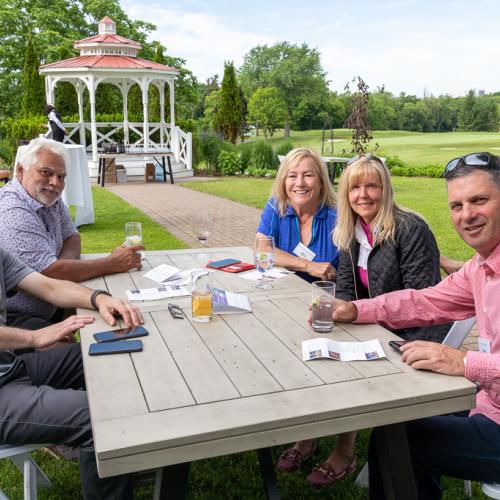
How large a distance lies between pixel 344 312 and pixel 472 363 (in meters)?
0.54

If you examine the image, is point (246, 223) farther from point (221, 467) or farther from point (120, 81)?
point (120, 81)

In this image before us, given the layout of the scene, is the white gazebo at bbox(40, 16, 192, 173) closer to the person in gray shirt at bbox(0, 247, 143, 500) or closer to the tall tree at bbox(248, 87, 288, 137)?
the person in gray shirt at bbox(0, 247, 143, 500)

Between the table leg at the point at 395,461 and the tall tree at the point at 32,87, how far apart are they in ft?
62.6

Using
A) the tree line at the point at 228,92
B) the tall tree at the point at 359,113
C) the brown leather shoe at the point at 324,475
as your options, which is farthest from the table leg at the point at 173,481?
the tree line at the point at 228,92

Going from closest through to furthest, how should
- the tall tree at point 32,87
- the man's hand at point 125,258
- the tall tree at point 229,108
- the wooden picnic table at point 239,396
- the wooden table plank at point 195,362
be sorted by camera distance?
the wooden picnic table at point 239,396, the wooden table plank at point 195,362, the man's hand at point 125,258, the tall tree at point 32,87, the tall tree at point 229,108

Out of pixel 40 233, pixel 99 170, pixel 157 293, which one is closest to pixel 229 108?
pixel 99 170

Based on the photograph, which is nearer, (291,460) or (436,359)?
(436,359)

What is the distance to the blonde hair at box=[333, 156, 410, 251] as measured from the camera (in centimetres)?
271

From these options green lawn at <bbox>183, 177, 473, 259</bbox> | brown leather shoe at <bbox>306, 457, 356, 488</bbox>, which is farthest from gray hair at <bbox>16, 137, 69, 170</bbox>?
green lawn at <bbox>183, 177, 473, 259</bbox>

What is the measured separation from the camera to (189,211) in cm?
987

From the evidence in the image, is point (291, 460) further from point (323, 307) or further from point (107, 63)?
point (107, 63)

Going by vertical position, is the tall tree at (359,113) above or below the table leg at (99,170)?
above

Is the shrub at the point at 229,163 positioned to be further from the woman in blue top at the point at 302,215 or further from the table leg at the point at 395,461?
the table leg at the point at 395,461

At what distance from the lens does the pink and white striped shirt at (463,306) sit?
1.87 metres
